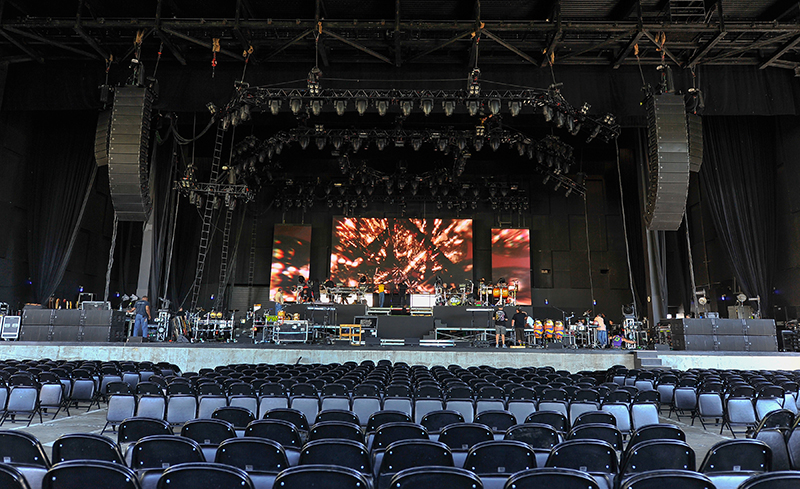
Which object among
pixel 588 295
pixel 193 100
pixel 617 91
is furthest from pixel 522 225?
pixel 193 100

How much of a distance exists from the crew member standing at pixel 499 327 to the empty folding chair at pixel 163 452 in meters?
13.0

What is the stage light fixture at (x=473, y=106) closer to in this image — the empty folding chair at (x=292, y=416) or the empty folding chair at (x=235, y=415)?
the empty folding chair at (x=292, y=416)

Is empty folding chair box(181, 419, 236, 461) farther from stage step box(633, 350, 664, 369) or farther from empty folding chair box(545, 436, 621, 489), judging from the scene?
stage step box(633, 350, 664, 369)

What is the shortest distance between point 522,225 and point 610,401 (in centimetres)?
1829

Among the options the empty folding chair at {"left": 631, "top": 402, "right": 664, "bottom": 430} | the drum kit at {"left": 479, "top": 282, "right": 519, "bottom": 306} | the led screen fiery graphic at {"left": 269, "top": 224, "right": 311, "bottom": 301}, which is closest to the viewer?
the empty folding chair at {"left": 631, "top": 402, "right": 664, "bottom": 430}

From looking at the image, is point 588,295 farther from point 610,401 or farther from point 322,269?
point 610,401

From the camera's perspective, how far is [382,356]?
12508 mm

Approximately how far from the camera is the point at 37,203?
16.9m

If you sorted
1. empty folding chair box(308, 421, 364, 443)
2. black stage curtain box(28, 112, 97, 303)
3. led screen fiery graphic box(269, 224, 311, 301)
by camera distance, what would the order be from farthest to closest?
led screen fiery graphic box(269, 224, 311, 301)
black stage curtain box(28, 112, 97, 303)
empty folding chair box(308, 421, 364, 443)

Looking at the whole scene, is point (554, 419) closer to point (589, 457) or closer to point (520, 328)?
point (589, 457)

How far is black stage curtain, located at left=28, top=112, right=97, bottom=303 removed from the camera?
16266mm

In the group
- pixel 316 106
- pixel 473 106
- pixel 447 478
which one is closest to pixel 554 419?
pixel 447 478

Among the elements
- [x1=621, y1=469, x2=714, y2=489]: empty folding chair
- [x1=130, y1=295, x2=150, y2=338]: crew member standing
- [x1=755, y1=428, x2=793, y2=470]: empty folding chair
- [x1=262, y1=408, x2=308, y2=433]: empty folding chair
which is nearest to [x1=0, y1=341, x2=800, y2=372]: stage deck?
[x1=130, y1=295, x2=150, y2=338]: crew member standing

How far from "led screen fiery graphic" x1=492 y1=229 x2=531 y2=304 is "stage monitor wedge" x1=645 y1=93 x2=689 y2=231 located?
10841 millimetres
